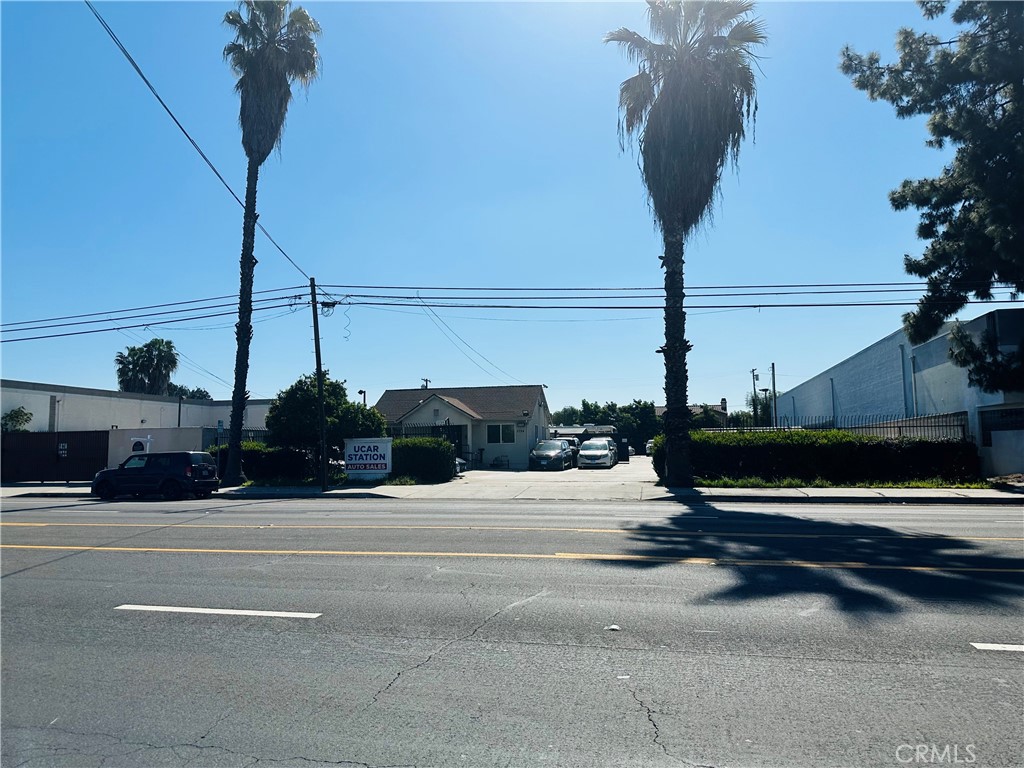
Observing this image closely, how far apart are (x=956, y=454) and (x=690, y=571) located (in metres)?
18.4

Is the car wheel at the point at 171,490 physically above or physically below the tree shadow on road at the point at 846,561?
above

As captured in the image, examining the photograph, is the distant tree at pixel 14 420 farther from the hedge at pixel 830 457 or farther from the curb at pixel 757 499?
the hedge at pixel 830 457

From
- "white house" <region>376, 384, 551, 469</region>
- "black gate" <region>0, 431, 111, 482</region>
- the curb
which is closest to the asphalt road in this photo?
the curb

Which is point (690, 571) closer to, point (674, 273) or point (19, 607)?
point (19, 607)

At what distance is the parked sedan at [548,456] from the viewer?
37.2 m

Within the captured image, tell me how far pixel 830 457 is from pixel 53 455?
31293 millimetres

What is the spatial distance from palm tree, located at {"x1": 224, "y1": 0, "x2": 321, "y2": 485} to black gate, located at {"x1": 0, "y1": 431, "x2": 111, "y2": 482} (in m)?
8.45

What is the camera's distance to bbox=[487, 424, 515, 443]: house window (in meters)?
41.9

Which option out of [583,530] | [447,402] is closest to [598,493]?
[583,530]

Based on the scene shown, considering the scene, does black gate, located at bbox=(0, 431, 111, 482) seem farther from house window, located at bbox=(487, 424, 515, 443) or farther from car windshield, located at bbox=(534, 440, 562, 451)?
car windshield, located at bbox=(534, 440, 562, 451)

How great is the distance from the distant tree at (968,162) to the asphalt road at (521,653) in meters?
13.2

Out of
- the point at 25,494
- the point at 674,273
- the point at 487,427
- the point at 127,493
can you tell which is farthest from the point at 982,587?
the point at 487,427

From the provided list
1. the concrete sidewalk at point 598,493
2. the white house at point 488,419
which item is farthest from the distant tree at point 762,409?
the concrete sidewalk at point 598,493

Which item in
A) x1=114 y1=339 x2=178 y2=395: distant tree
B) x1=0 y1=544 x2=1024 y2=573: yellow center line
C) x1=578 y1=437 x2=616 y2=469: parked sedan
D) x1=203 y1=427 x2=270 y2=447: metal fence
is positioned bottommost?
x1=0 y1=544 x2=1024 y2=573: yellow center line
